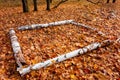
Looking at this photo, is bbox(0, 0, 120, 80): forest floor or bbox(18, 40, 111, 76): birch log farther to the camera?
bbox(0, 0, 120, 80): forest floor

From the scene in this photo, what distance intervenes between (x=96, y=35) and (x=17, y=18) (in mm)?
4686

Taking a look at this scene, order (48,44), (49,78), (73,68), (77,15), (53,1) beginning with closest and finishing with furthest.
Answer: (49,78)
(73,68)
(48,44)
(77,15)
(53,1)

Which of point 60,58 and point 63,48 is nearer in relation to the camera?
point 60,58

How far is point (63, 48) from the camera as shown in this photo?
6.21 metres

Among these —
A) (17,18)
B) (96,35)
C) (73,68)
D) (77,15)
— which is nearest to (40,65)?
(73,68)

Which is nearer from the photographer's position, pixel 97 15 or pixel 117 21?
pixel 117 21

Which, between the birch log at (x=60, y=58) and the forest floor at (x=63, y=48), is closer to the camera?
the birch log at (x=60, y=58)

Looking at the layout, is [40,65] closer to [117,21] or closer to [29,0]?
[117,21]

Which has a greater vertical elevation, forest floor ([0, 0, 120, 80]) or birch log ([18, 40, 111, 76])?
birch log ([18, 40, 111, 76])

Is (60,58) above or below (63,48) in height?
above

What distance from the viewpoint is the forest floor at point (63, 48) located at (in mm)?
4891

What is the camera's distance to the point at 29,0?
48.2 feet

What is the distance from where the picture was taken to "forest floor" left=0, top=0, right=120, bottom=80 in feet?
16.0

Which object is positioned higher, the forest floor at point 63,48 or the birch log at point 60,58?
the birch log at point 60,58
